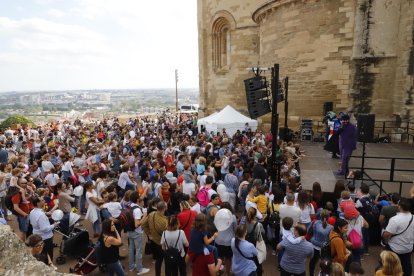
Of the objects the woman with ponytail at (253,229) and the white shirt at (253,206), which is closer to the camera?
the woman with ponytail at (253,229)

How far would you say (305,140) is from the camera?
16.4m

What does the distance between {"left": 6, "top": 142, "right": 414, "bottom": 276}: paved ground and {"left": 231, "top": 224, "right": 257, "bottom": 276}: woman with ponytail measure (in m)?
1.66

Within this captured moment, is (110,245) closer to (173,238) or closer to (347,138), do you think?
(173,238)

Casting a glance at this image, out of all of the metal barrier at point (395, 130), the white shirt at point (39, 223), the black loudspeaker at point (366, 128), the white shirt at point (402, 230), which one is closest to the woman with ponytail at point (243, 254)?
the white shirt at point (402, 230)

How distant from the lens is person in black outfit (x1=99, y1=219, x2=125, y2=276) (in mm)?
4891

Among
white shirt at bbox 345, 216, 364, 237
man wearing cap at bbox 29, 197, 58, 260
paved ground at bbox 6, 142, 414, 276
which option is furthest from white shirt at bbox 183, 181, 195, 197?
white shirt at bbox 345, 216, 364, 237

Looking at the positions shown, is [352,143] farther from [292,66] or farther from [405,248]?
[292,66]

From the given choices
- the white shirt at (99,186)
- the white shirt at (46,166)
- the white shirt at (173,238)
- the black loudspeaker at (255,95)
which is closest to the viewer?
the white shirt at (173,238)

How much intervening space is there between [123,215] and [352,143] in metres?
6.60

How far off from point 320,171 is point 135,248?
6471mm

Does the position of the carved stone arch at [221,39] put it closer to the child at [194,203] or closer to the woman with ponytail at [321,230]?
the child at [194,203]

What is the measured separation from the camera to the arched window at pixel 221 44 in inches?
989

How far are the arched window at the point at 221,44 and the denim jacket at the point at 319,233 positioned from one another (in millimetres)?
21391

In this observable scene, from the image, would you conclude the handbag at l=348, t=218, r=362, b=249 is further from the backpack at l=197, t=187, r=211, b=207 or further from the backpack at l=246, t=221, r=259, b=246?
the backpack at l=197, t=187, r=211, b=207
